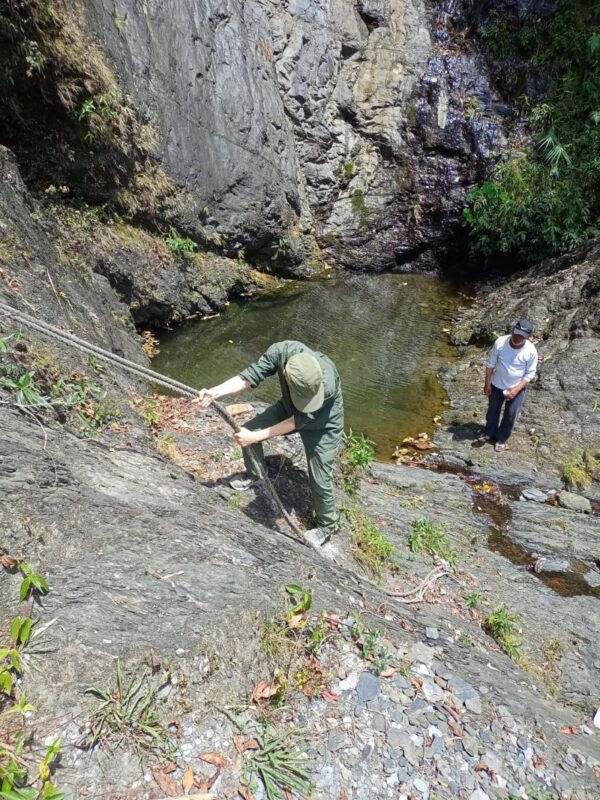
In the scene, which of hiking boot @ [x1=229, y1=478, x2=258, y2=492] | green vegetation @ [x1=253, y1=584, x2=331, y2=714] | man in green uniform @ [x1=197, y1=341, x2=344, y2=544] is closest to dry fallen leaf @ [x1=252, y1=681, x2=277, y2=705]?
green vegetation @ [x1=253, y1=584, x2=331, y2=714]

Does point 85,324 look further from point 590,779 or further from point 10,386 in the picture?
point 590,779

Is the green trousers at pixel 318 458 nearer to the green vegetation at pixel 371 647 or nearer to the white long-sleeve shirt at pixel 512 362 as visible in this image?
the green vegetation at pixel 371 647

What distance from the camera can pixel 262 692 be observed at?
2.74 m

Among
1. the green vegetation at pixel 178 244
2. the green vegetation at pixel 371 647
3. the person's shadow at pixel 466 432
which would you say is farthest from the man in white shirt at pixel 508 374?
the green vegetation at pixel 178 244

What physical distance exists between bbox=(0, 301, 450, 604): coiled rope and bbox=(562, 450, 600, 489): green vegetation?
283cm

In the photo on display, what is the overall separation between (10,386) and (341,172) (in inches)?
498

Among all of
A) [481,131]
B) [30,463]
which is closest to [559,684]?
[30,463]

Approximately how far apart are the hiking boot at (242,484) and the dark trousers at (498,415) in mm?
3925

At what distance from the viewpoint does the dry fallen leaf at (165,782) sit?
2.20 metres

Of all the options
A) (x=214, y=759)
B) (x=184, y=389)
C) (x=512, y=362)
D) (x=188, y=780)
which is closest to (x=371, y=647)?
(x=214, y=759)

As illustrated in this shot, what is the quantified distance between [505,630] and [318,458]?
7.00 feet

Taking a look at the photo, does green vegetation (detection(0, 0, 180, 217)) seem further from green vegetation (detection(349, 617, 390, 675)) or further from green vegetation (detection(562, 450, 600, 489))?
green vegetation (detection(349, 617, 390, 675))

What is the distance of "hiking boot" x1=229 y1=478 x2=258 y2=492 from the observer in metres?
4.90

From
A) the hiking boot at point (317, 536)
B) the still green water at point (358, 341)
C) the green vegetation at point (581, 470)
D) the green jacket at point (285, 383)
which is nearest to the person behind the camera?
the green jacket at point (285, 383)
